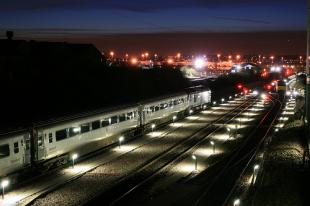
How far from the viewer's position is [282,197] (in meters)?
14.0

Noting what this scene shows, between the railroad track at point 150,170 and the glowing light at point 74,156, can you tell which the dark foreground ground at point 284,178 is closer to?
the railroad track at point 150,170

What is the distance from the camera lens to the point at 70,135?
66.4 ft

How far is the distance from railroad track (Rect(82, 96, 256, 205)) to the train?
3.44m

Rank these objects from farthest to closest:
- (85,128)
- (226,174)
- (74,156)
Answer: (85,128), (74,156), (226,174)

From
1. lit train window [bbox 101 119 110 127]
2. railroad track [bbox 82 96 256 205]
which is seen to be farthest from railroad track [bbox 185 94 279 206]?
lit train window [bbox 101 119 110 127]

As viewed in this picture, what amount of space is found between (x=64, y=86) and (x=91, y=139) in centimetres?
2094

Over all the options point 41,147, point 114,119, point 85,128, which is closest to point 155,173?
point 41,147

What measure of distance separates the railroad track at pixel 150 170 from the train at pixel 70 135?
3.44 meters

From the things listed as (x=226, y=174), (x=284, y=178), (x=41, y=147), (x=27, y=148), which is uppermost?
(x=27, y=148)

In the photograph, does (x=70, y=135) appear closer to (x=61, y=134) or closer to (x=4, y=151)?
(x=61, y=134)

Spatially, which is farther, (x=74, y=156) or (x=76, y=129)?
(x=76, y=129)

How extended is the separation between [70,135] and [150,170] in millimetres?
4091

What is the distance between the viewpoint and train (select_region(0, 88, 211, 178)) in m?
16.6

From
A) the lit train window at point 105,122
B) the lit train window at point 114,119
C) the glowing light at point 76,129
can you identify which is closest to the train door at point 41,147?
the glowing light at point 76,129
